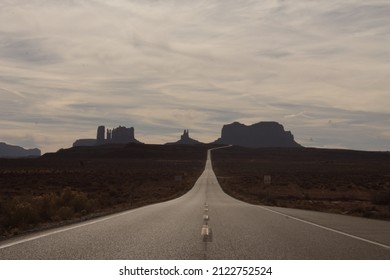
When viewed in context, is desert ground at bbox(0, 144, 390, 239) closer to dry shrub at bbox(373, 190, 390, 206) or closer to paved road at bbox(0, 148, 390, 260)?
dry shrub at bbox(373, 190, 390, 206)

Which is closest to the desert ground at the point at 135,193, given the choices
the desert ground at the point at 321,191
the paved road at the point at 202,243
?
the desert ground at the point at 321,191

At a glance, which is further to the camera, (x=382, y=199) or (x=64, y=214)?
(x=382, y=199)

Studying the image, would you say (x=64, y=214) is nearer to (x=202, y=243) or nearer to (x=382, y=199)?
(x=202, y=243)

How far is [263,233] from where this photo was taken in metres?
12.9

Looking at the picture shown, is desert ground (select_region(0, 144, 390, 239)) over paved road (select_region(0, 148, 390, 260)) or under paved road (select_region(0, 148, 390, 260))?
under

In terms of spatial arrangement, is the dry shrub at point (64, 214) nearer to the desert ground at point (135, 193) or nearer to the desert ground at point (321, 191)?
the desert ground at point (135, 193)

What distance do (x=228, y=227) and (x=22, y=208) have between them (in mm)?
8704

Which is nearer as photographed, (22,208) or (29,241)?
(29,241)

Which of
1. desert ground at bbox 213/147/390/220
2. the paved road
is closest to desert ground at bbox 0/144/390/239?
desert ground at bbox 213/147/390/220

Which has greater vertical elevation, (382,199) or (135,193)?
(382,199)

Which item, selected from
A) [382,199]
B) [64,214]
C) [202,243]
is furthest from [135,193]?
[202,243]

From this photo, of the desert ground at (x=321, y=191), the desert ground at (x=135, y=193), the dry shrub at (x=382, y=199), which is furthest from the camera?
the dry shrub at (x=382, y=199)
